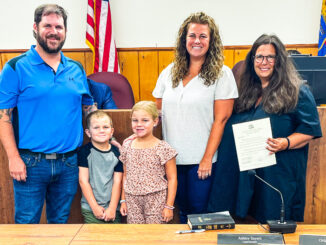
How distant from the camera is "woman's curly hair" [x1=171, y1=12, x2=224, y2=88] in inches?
67.4

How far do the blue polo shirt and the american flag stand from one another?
2.14 metres

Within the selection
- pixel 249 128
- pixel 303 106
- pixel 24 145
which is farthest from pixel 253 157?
pixel 24 145

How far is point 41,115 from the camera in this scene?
5.40 ft

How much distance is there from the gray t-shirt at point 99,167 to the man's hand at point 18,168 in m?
0.30

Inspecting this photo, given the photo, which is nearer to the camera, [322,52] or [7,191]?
[7,191]

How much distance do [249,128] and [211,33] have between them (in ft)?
1.83

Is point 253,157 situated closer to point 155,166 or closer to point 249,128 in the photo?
point 249,128

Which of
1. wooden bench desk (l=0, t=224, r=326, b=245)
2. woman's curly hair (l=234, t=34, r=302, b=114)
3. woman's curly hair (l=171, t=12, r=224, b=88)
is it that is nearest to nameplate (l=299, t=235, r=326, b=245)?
wooden bench desk (l=0, t=224, r=326, b=245)

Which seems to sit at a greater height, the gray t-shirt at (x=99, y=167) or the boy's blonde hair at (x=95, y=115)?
the boy's blonde hair at (x=95, y=115)

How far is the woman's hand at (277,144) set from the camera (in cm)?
158

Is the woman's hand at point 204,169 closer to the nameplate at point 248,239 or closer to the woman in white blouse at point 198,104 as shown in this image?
the woman in white blouse at point 198,104

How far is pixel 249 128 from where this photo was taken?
1.61m

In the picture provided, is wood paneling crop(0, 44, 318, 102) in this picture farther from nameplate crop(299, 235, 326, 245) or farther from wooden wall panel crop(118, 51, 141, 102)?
nameplate crop(299, 235, 326, 245)

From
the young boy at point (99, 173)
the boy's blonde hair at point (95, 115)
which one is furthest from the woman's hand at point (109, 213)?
the boy's blonde hair at point (95, 115)
